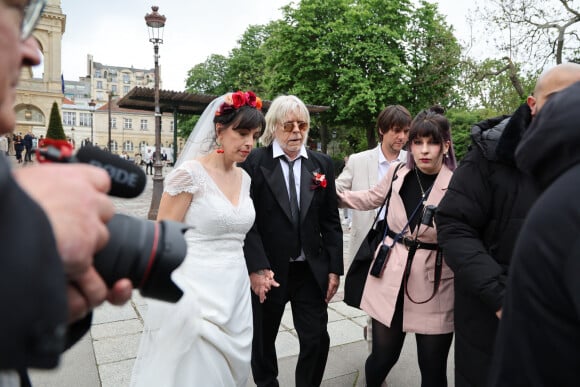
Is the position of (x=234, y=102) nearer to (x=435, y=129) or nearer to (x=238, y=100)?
(x=238, y=100)

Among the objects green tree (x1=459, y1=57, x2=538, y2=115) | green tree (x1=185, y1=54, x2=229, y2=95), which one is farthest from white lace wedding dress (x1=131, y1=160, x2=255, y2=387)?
green tree (x1=185, y1=54, x2=229, y2=95)

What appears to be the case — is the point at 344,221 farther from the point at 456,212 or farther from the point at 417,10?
the point at 417,10

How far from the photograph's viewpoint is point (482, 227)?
2.13 m

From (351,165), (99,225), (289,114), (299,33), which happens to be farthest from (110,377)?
(299,33)

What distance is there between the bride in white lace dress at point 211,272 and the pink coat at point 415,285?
32.9 inches

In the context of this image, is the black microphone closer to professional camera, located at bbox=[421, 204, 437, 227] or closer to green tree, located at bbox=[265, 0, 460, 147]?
professional camera, located at bbox=[421, 204, 437, 227]

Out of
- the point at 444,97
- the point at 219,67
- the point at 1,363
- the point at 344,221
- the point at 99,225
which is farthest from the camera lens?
the point at 219,67

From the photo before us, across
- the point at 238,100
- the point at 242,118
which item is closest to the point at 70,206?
the point at 242,118

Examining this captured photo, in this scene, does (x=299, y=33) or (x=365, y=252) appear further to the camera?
(x=299, y=33)

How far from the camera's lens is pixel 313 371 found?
9.73ft

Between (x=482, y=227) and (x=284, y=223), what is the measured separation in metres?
1.29

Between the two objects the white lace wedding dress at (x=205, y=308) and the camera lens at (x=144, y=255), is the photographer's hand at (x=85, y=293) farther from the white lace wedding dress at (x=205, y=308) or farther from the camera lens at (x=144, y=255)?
the white lace wedding dress at (x=205, y=308)

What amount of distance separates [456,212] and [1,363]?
2001 millimetres

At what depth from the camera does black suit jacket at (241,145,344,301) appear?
293 cm
